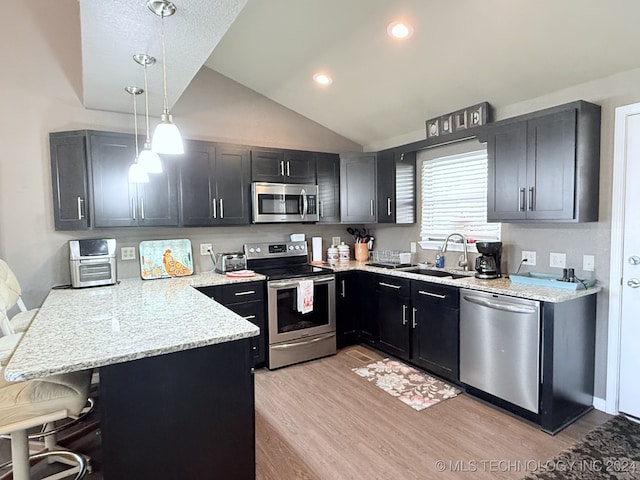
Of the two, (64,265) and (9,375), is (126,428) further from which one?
(64,265)

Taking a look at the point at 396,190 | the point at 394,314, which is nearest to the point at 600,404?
the point at 394,314

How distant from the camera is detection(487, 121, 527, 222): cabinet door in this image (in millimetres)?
2748

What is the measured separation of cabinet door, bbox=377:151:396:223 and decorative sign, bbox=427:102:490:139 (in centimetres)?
59

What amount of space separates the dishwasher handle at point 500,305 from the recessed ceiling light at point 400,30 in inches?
81.0

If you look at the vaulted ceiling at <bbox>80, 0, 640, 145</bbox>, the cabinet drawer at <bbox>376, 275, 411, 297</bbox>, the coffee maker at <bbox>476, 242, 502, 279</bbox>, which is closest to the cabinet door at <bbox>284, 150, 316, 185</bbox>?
the vaulted ceiling at <bbox>80, 0, 640, 145</bbox>

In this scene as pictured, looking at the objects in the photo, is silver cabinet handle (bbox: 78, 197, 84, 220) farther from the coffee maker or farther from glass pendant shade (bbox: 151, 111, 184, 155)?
the coffee maker

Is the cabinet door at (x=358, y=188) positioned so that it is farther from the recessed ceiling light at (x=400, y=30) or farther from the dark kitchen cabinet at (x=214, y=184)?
the recessed ceiling light at (x=400, y=30)

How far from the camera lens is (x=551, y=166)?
258 centimetres

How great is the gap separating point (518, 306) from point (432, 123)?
6.50 feet

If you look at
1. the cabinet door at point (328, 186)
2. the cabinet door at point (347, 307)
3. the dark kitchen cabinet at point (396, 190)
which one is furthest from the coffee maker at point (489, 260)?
the cabinet door at point (328, 186)

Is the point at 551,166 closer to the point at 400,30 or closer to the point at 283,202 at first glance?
the point at 400,30

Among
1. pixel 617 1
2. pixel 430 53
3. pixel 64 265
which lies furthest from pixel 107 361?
pixel 617 1

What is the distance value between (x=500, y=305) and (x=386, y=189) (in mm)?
1915

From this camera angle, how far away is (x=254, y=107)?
4078 mm
